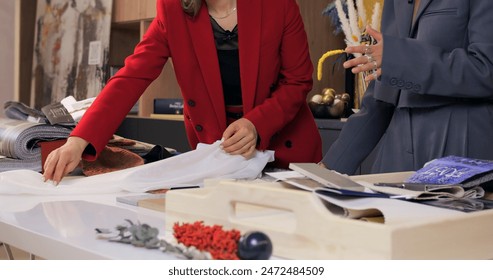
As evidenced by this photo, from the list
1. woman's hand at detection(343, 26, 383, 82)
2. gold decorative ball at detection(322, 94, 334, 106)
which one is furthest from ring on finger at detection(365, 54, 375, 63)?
gold decorative ball at detection(322, 94, 334, 106)

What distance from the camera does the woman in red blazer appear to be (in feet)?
6.05

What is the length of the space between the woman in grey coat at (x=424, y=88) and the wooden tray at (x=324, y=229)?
0.51m

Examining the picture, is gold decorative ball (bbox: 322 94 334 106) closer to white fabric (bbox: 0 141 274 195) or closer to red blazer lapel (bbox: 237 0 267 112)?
red blazer lapel (bbox: 237 0 267 112)

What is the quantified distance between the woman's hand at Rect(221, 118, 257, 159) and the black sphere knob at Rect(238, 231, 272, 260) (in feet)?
2.99

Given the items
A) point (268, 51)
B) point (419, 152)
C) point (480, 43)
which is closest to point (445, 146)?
point (419, 152)

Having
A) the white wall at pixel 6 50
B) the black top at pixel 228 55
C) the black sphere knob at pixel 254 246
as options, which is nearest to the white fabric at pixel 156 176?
the black top at pixel 228 55

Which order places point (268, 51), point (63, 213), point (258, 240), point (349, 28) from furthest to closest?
point (349, 28) < point (268, 51) < point (63, 213) < point (258, 240)

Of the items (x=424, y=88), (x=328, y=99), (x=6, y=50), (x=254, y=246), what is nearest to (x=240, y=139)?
(x=424, y=88)

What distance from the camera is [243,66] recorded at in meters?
1.86

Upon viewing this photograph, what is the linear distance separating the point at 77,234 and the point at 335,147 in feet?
2.64

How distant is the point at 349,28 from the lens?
2.70 meters

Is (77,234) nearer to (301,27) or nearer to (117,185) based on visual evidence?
(117,185)

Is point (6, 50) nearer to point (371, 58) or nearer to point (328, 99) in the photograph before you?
point (328, 99)

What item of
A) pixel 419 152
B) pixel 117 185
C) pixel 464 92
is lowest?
pixel 117 185
